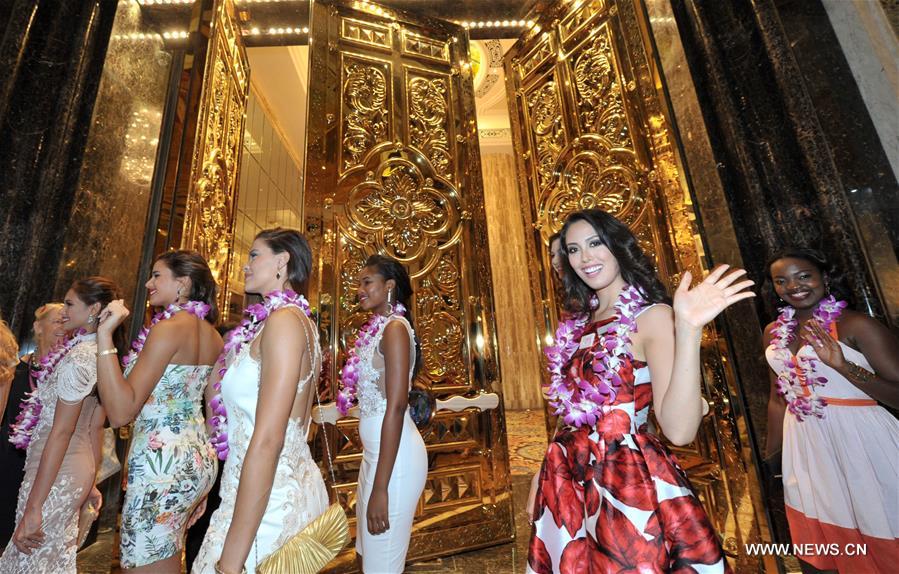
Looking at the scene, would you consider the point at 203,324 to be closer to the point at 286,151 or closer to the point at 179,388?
the point at 179,388

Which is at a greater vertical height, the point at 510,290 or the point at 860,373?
the point at 510,290

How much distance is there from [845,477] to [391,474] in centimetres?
208

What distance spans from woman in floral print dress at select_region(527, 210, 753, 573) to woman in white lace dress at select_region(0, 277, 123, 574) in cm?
214

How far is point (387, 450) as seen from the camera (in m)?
1.91

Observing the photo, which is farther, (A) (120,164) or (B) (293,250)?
(A) (120,164)

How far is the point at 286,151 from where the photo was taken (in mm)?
7289

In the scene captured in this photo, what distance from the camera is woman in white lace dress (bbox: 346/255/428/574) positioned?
1.89 meters

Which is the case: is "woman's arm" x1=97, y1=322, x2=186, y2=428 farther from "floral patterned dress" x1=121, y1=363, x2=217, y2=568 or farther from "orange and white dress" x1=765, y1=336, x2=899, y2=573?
"orange and white dress" x1=765, y1=336, x2=899, y2=573

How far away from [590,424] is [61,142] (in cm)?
344

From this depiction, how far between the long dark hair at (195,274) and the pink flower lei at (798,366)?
306cm

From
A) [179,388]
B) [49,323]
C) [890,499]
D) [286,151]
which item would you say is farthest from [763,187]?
[286,151]

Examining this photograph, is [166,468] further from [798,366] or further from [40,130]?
[798,366]

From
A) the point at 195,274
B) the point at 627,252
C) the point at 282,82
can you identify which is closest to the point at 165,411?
the point at 195,274

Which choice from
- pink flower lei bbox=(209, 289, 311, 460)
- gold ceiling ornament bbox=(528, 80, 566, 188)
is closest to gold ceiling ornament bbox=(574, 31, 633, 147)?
gold ceiling ornament bbox=(528, 80, 566, 188)
